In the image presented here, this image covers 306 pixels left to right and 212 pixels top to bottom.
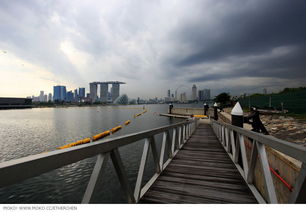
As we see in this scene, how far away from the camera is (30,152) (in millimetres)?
13500

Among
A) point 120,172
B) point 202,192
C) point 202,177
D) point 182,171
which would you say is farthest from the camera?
point 182,171

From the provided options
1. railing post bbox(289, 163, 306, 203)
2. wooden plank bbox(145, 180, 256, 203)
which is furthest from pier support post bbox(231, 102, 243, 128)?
railing post bbox(289, 163, 306, 203)

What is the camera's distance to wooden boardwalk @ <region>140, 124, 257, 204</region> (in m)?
2.57

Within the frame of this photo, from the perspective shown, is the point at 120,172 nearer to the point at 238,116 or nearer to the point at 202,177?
the point at 202,177

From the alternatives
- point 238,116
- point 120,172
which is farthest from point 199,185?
point 238,116

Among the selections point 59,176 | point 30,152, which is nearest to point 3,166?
point 59,176

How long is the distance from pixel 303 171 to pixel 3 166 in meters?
2.24

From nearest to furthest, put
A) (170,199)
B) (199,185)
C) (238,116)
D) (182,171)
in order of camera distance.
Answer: (170,199)
(199,185)
(182,171)
(238,116)

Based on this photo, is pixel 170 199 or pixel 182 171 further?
pixel 182 171

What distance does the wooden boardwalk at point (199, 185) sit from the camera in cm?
257

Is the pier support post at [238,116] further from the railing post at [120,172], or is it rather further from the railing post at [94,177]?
the railing post at [94,177]

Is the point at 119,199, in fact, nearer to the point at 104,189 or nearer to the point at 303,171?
the point at 104,189

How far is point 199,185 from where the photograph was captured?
302 centimetres

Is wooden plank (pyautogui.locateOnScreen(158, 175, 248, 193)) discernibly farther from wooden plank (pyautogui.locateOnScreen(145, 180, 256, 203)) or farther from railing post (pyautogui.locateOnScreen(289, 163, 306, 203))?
railing post (pyautogui.locateOnScreen(289, 163, 306, 203))
